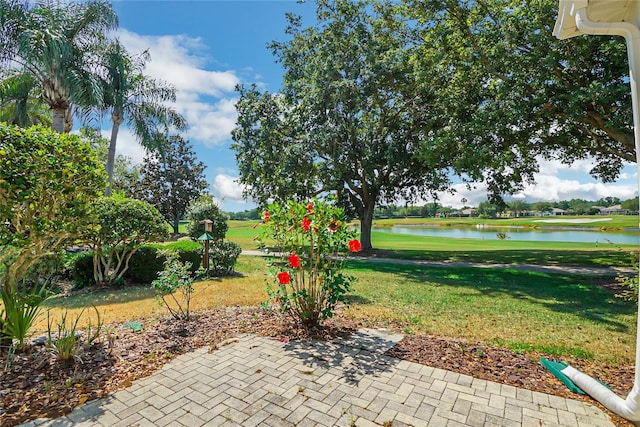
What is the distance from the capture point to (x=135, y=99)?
16.8 metres

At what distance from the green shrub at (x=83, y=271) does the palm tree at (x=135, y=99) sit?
7.76 meters

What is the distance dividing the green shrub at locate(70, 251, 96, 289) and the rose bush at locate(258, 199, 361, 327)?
6.86 m

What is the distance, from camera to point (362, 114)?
15102mm

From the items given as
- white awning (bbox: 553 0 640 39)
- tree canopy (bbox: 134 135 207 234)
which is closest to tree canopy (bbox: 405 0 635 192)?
white awning (bbox: 553 0 640 39)

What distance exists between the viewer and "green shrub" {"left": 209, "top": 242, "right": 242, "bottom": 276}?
33.5 feet

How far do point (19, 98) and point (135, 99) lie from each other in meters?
4.65

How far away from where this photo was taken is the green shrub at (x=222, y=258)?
10.2m

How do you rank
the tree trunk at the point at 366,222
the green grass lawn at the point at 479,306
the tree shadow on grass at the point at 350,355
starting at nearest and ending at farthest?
the tree shadow on grass at the point at 350,355 < the green grass lawn at the point at 479,306 < the tree trunk at the point at 366,222

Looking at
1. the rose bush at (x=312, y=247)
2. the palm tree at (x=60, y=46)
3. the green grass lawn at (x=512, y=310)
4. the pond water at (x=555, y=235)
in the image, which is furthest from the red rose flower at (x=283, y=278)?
the pond water at (x=555, y=235)

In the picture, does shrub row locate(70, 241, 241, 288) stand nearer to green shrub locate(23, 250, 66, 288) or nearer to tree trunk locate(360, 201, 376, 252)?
green shrub locate(23, 250, 66, 288)

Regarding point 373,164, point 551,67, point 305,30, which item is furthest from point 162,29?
point 551,67

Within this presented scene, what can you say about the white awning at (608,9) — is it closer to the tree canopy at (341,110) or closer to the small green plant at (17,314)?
the small green plant at (17,314)

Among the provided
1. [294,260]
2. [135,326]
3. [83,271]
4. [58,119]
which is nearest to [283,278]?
[294,260]

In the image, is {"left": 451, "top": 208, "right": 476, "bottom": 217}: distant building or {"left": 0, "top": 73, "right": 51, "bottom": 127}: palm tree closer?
{"left": 0, "top": 73, "right": 51, "bottom": 127}: palm tree
